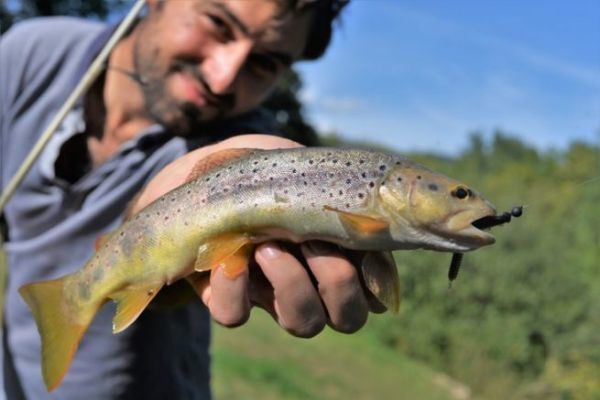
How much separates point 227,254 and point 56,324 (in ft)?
2.53

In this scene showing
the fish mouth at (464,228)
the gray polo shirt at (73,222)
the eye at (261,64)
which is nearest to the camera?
the fish mouth at (464,228)

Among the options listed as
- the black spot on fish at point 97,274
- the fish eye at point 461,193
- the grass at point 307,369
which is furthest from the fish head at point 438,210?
the grass at point 307,369

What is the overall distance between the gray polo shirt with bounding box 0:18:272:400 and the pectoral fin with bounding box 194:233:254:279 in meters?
1.28

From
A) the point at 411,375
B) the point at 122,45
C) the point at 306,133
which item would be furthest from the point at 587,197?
the point at 122,45

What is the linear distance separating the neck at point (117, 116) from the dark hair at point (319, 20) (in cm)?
86

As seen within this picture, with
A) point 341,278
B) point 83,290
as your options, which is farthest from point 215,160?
point 83,290

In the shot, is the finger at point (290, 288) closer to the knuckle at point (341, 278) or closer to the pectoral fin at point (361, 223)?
the knuckle at point (341, 278)

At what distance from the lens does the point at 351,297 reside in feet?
7.03

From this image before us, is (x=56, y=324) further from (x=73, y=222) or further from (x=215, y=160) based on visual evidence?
(x=73, y=222)

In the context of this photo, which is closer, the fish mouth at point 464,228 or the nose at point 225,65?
the fish mouth at point 464,228

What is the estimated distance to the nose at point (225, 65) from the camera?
3.49m

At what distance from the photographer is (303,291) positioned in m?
2.14

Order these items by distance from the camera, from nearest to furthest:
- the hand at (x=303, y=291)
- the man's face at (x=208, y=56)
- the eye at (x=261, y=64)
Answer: the hand at (x=303, y=291)
the man's face at (x=208, y=56)
the eye at (x=261, y=64)

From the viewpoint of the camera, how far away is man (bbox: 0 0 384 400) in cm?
345
